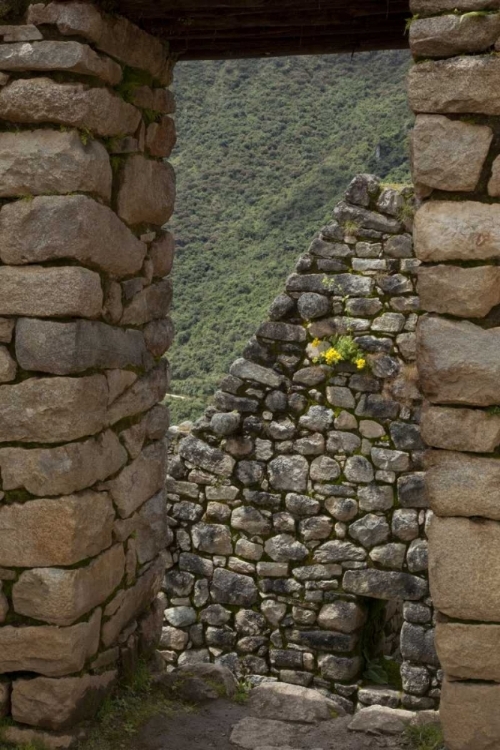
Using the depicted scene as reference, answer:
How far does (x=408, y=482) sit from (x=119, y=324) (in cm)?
336

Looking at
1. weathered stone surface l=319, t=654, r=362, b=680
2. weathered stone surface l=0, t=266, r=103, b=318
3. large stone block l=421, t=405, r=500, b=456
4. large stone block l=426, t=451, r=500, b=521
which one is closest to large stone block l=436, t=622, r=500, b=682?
large stone block l=426, t=451, r=500, b=521

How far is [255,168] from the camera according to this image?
15758 mm

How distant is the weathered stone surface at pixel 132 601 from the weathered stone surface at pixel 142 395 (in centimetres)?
75

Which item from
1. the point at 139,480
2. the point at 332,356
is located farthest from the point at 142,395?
the point at 332,356

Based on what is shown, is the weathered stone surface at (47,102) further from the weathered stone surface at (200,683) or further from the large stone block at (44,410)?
the weathered stone surface at (200,683)

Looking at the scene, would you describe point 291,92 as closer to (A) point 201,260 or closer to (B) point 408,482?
(A) point 201,260

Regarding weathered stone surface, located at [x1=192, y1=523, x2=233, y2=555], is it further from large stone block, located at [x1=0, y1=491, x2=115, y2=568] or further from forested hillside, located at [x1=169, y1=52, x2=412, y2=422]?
forested hillside, located at [x1=169, y1=52, x2=412, y2=422]

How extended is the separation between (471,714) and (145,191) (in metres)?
2.41

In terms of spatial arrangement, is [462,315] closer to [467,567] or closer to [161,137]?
[467,567]

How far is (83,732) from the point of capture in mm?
4020

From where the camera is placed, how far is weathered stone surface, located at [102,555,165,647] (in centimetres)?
431

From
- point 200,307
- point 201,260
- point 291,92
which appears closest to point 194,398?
point 200,307

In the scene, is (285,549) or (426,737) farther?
(285,549)

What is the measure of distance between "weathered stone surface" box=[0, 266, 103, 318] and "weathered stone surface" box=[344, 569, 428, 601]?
3.90 metres
